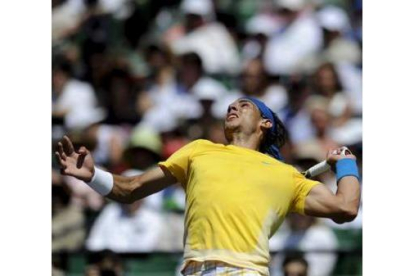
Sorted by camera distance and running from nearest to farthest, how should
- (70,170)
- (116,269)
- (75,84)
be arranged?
(70,170) → (116,269) → (75,84)

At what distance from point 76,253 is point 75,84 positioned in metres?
1.00

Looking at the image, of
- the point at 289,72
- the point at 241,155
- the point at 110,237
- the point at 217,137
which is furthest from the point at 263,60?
the point at 241,155

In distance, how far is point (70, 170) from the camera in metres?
4.04

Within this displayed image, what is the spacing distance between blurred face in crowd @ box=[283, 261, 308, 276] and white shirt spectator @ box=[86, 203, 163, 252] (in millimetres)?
733

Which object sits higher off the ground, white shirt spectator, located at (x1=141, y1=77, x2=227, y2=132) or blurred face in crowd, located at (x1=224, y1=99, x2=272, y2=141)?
white shirt spectator, located at (x1=141, y1=77, x2=227, y2=132)

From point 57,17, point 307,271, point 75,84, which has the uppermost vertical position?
point 57,17

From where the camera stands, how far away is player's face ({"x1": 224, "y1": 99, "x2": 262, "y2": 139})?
4.18 meters

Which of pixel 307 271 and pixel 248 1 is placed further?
pixel 248 1

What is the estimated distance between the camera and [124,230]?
5676 mm

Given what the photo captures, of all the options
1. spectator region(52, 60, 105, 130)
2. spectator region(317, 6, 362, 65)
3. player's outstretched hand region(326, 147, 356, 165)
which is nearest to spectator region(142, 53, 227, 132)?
spectator region(52, 60, 105, 130)

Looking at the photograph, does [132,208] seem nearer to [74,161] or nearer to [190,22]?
[190,22]

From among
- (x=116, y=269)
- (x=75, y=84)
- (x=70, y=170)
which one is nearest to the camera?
(x=70, y=170)

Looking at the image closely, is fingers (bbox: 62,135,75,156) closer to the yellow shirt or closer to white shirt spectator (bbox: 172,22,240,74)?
the yellow shirt

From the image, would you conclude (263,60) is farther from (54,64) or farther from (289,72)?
(54,64)
